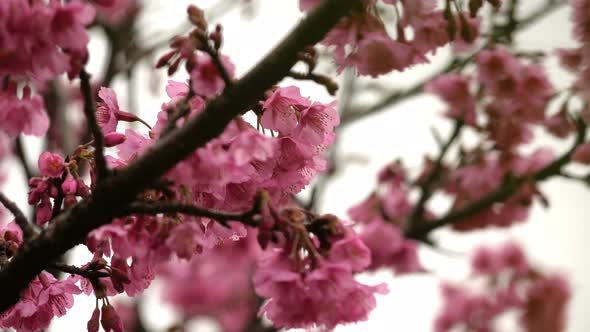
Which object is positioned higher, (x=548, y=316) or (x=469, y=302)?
(x=548, y=316)

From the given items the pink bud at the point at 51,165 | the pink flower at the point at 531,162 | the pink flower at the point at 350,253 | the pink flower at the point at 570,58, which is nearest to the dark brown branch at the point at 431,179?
the pink flower at the point at 531,162

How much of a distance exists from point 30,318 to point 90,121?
63cm

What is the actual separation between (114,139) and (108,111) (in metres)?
0.15

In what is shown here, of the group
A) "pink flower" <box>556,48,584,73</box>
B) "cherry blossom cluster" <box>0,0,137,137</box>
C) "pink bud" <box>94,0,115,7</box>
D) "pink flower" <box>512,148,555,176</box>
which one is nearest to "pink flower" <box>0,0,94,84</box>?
"cherry blossom cluster" <box>0,0,137,137</box>

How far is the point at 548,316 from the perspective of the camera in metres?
6.38

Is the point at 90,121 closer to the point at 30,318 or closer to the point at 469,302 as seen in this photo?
the point at 30,318

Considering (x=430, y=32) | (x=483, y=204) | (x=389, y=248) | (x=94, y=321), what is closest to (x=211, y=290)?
(x=389, y=248)

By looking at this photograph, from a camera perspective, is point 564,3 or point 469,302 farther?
point 469,302

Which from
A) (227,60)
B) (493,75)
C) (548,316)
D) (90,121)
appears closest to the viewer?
(90,121)

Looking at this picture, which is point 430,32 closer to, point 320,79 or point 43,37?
point 320,79

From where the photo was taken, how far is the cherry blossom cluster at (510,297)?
20.7 ft

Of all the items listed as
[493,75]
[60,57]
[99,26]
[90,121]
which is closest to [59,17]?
[60,57]

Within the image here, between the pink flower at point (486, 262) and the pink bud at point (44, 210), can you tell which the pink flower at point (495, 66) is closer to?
the pink bud at point (44, 210)

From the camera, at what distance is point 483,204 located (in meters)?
3.56
